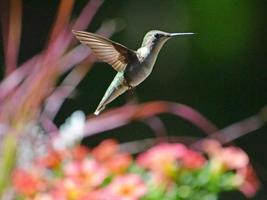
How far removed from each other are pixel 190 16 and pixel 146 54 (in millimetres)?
997

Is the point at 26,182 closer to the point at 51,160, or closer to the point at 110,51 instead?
the point at 51,160

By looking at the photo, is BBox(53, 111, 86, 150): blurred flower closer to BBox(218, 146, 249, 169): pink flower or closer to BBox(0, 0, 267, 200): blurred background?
BBox(218, 146, 249, 169): pink flower

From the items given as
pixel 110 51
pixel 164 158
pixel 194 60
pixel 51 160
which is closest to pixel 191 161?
pixel 164 158

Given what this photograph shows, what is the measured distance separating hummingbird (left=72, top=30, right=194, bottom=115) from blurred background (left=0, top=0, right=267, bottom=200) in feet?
2.21

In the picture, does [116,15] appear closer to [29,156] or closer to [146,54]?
[29,156]

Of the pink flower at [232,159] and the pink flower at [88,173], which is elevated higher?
the pink flower at [88,173]

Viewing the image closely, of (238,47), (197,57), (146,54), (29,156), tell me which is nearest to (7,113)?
(29,156)

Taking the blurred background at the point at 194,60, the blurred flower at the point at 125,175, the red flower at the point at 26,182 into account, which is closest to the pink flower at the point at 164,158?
the blurred flower at the point at 125,175

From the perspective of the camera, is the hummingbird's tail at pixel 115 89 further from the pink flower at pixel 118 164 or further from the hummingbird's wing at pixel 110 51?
the pink flower at pixel 118 164

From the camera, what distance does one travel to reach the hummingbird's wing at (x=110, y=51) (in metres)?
0.50

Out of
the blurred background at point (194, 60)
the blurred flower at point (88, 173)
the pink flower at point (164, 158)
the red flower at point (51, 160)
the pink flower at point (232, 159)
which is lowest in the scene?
the blurred background at point (194, 60)

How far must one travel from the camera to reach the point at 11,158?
76 cm

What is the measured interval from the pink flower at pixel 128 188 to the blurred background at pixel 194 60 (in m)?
0.40

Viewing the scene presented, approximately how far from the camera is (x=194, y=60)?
5.70ft
